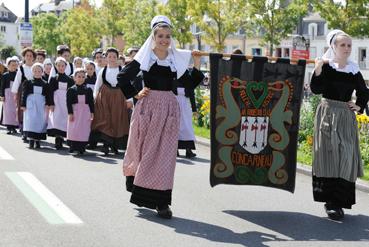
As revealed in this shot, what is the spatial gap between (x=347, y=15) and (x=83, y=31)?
44680 millimetres

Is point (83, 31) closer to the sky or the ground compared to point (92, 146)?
closer to the sky

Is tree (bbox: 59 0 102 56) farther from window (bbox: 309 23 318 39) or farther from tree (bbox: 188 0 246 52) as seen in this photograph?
tree (bbox: 188 0 246 52)

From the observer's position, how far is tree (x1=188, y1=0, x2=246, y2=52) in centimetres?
4512

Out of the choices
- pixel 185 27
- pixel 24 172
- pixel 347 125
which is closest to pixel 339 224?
pixel 347 125

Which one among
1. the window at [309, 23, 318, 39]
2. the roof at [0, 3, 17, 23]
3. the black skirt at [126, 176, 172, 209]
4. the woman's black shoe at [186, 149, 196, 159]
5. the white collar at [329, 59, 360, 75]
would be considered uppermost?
the roof at [0, 3, 17, 23]

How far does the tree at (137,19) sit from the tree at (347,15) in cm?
2820

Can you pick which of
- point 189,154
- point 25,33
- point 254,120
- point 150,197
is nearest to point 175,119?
point 150,197

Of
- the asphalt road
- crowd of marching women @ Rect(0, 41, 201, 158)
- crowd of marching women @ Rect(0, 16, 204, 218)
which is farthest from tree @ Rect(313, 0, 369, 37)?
the asphalt road

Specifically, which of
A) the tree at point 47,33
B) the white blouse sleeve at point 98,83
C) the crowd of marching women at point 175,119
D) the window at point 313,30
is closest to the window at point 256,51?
the window at point 313,30

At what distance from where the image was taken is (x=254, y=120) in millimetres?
9055

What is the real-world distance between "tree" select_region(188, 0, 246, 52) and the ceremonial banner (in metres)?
35.9

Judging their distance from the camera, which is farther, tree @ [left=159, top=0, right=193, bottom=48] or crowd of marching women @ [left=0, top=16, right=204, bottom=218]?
tree @ [left=159, top=0, right=193, bottom=48]

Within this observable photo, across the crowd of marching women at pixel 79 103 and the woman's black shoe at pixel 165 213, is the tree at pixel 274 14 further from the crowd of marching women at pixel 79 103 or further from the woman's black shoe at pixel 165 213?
the woman's black shoe at pixel 165 213

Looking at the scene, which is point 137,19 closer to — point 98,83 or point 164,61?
point 98,83
